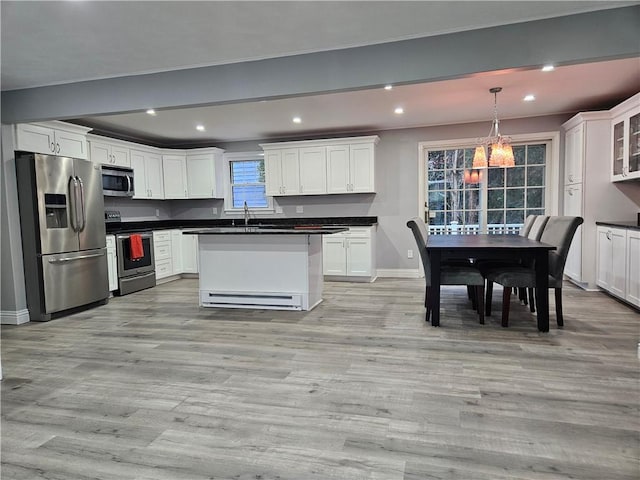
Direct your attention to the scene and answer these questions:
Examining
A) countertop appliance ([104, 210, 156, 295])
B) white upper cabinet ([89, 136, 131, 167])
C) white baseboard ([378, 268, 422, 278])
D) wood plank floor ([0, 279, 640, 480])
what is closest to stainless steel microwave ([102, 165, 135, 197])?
white upper cabinet ([89, 136, 131, 167])

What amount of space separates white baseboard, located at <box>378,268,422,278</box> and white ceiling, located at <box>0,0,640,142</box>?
2613mm

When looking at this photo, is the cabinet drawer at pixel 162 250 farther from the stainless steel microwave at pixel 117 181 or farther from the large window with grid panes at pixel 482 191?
the large window with grid panes at pixel 482 191

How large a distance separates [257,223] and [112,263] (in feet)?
7.91

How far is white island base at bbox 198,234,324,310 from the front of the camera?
4.33m

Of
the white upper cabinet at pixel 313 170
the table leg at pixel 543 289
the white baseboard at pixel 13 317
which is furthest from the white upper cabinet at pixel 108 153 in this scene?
the table leg at pixel 543 289

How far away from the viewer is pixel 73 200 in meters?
4.36

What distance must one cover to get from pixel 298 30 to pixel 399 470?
103 inches

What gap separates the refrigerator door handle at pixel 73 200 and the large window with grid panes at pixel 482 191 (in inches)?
185

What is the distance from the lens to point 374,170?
20.0 feet

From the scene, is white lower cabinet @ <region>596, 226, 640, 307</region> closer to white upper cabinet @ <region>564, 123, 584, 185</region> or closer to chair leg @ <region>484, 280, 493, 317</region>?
white upper cabinet @ <region>564, 123, 584, 185</region>

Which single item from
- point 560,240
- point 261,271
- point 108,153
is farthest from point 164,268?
point 560,240

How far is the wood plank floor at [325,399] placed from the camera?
1744mm

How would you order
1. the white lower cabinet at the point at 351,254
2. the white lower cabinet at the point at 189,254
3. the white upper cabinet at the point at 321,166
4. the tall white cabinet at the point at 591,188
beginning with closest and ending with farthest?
the tall white cabinet at the point at 591,188 → the white lower cabinet at the point at 351,254 → the white upper cabinet at the point at 321,166 → the white lower cabinet at the point at 189,254

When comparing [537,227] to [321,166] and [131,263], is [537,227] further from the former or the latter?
[131,263]
